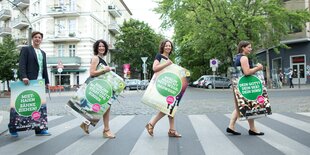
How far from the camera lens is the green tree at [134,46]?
194 ft

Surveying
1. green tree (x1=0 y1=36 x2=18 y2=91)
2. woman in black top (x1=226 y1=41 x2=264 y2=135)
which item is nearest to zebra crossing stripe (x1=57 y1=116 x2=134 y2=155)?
woman in black top (x1=226 y1=41 x2=264 y2=135)

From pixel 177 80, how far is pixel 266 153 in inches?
85.0

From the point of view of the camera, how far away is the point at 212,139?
6.50 m

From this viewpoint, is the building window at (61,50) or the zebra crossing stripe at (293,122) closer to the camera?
the zebra crossing stripe at (293,122)

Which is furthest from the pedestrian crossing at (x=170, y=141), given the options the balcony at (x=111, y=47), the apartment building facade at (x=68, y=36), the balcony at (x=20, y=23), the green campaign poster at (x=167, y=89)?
the balcony at (x=111, y=47)

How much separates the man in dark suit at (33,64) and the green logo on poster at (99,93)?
115 cm

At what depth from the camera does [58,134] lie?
7410 millimetres

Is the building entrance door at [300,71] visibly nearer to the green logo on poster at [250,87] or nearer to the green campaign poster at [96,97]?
the green logo on poster at [250,87]

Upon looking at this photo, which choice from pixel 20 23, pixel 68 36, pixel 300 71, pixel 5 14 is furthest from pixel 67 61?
pixel 300 71

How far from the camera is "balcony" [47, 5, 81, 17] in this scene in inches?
1863

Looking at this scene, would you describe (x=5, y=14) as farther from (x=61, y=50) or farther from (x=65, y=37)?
(x=65, y=37)

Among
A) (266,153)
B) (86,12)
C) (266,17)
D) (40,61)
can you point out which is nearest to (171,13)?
(266,17)

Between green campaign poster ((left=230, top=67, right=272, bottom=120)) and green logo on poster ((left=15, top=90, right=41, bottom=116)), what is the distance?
146 inches

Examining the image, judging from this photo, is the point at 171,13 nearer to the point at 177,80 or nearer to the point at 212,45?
the point at 212,45
